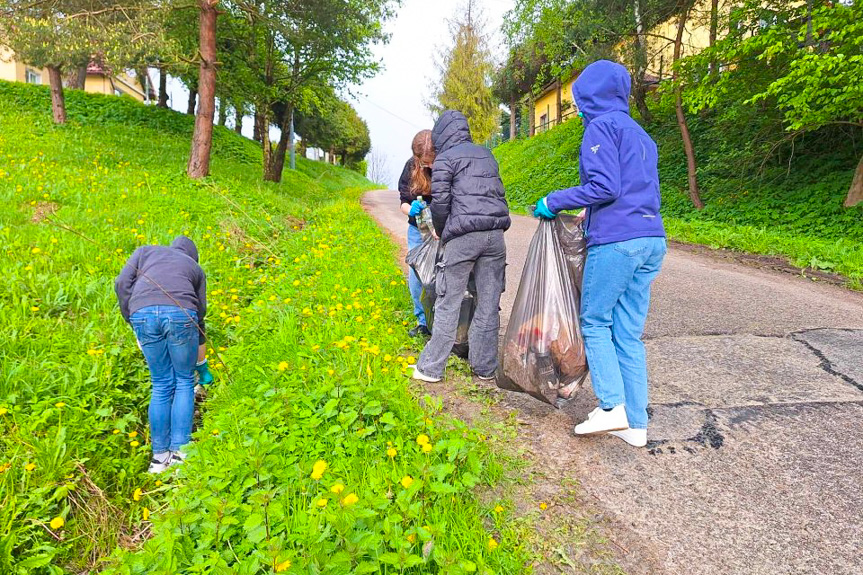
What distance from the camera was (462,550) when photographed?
5.67 ft

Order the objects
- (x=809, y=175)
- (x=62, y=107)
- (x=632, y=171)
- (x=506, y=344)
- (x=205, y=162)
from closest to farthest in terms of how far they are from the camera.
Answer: (x=632, y=171) → (x=506, y=344) → (x=809, y=175) → (x=205, y=162) → (x=62, y=107)

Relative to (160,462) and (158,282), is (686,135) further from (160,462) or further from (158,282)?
(160,462)

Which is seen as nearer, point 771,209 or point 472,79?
point 771,209

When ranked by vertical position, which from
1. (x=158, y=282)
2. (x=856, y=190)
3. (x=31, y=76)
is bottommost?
(x=158, y=282)

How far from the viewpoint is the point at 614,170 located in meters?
2.24

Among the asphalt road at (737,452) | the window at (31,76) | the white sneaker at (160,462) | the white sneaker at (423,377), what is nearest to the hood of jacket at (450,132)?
the white sneaker at (423,377)

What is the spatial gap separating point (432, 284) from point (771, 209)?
28.3 feet

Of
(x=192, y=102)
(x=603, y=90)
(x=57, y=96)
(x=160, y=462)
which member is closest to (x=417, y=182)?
(x=603, y=90)

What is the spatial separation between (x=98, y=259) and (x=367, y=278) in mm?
2725

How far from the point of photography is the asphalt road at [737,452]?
72.2 inches

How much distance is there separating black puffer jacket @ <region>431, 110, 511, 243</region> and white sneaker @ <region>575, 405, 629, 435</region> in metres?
1.24

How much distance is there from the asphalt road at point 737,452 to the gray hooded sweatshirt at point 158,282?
2076 millimetres

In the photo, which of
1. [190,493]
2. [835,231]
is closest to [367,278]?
[190,493]

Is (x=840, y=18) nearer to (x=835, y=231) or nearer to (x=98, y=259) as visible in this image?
(x=835, y=231)
